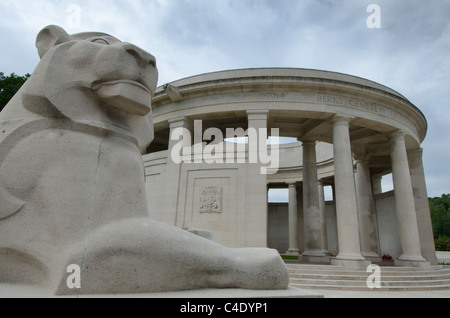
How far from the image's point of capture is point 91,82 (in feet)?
12.6

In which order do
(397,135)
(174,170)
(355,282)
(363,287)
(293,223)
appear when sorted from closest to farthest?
(363,287) < (355,282) < (174,170) < (397,135) < (293,223)

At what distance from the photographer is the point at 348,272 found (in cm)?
1418

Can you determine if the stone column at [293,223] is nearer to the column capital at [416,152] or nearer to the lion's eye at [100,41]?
the column capital at [416,152]

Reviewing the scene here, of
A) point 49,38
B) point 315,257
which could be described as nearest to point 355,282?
point 315,257

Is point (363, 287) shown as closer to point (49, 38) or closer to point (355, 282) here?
point (355, 282)

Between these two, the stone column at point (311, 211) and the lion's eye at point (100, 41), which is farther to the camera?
the stone column at point (311, 211)

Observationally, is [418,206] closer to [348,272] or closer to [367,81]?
[367,81]

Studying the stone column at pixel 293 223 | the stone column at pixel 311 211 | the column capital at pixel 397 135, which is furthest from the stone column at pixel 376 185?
the stone column at pixel 311 211

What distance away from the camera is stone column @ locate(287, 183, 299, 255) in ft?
102

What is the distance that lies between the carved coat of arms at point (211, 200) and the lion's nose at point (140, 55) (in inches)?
500

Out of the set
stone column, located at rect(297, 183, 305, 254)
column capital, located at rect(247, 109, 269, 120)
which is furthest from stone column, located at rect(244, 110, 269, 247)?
stone column, located at rect(297, 183, 305, 254)

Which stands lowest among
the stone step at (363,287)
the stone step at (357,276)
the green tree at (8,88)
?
the stone step at (363,287)

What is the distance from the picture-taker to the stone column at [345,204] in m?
15.4

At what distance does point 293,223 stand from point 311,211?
11305 millimetres
